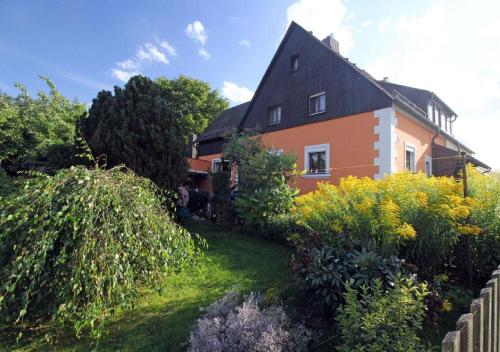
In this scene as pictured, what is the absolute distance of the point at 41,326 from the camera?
296 cm

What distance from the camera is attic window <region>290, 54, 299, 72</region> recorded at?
13.5 metres

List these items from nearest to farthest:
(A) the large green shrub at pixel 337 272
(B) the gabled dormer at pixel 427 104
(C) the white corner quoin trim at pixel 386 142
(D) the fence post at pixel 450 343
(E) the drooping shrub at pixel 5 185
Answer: (D) the fence post at pixel 450 343 → (A) the large green shrub at pixel 337 272 → (E) the drooping shrub at pixel 5 185 → (C) the white corner quoin trim at pixel 386 142 → (B) the gabled dormer at pixel 427 104

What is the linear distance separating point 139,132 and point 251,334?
553cm

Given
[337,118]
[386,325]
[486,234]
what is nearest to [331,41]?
[337,118]

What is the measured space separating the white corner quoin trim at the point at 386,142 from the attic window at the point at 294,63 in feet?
17.0

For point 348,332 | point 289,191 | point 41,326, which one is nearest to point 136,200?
point 41,326

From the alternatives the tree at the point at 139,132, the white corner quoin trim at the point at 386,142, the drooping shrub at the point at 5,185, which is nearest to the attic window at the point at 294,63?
the white corner quoin trim at the point at 386,142

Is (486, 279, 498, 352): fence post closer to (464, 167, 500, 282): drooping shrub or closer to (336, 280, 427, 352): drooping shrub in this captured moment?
(336, 280, 427, 352): drooping shrub

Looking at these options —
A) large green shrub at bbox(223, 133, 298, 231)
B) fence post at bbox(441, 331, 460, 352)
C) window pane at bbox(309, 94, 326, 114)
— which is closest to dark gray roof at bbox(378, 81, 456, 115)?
window pane at bbox(309, 94, 326, 114)

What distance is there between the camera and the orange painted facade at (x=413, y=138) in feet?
34.4

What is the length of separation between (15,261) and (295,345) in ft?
8.21

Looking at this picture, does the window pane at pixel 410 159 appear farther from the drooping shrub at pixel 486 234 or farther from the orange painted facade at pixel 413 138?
the drooping shrub at pixel 486 234

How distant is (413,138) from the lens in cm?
1157

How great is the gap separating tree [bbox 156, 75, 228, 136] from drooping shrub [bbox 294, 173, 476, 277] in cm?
2681
